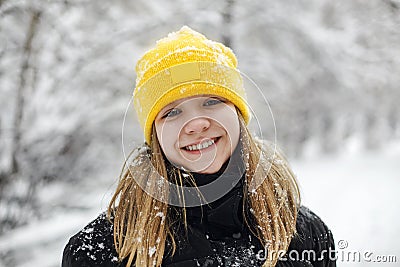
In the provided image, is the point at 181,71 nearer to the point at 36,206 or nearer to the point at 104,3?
the point at 36,206

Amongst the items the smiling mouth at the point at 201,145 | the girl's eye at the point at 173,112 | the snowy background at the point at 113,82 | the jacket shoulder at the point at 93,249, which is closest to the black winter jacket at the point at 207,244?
the jacket shoulder at the point at 93,249

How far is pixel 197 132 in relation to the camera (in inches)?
60.0

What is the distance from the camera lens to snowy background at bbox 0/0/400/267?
5082 mm

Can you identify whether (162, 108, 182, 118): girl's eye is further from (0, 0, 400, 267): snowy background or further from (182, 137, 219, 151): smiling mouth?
(0, 0, 400, 267): snowy background

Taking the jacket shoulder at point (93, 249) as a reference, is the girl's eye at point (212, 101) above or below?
above

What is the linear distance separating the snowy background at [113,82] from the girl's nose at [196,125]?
1414 millimetres

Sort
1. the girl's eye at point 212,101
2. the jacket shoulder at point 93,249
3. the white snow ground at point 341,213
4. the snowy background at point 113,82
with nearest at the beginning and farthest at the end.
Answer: the jacket shoulder at point 93,249 → the girl's eye at point 212,101 → the white snow ground at point 341,213 → the snowy background at point 113,82

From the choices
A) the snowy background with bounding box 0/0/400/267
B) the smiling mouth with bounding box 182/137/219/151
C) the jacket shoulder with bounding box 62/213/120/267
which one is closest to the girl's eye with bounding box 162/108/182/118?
the smiling mouth with bounding box 182/137/219/151

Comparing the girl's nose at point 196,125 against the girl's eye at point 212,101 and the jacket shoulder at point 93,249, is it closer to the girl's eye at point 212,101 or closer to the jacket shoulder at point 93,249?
the girl's eye at point 212,101

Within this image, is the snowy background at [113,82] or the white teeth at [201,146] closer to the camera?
the white teeth at [201,146]

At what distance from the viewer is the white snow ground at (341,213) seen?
477cm

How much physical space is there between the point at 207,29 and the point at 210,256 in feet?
22.5

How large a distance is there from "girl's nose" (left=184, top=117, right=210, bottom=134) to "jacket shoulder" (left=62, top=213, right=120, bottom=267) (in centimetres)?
43

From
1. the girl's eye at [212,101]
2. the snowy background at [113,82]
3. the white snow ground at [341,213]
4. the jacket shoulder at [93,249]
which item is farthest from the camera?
the snowy background at [113,82]
